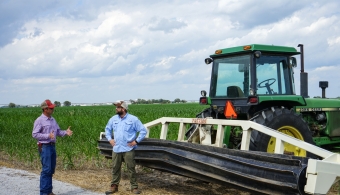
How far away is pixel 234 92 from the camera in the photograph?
7559 millimetres

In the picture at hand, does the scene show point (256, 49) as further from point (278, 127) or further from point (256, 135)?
point (256, 135)

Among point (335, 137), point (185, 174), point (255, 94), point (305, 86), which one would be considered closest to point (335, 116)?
point (335, 137)

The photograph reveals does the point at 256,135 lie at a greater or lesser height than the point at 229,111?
lesser

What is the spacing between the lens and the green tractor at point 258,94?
6848mm

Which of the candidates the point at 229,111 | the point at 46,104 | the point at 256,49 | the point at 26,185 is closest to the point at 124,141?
the point at 46,104

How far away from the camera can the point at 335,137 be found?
898cm

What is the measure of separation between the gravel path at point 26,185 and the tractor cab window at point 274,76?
332 centimetres

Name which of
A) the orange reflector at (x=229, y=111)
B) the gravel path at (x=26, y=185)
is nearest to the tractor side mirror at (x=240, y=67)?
the orange reflector at (x=229, y=111)

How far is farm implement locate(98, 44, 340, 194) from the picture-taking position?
4.88m

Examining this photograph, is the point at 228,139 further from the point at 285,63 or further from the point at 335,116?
the point at 335,116

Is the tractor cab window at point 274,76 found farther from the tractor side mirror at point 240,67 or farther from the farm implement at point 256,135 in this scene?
the tractor side mirror at point 240,67

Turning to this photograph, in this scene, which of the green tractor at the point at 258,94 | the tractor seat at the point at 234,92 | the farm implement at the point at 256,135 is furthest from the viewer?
the tractor seat at the point at 234,92

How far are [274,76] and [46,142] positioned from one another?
13.0ft

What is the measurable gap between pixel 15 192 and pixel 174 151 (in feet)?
8.38
